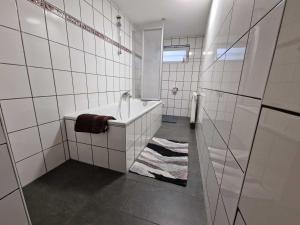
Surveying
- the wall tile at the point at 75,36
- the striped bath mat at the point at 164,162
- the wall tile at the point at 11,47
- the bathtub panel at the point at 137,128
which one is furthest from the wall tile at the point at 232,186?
the wall tile at the point at 75,36

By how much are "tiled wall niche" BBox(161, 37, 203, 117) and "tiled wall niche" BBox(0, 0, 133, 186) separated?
7.21 ft

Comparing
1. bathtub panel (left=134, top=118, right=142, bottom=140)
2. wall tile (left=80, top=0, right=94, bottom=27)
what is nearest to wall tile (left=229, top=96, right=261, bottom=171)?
bathtub panel (left=134, top=118, right=142, bottom=140)

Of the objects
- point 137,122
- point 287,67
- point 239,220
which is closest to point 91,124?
point 137,122

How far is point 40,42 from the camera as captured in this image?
4.14 feet

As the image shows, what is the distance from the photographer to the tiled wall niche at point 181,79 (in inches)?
141

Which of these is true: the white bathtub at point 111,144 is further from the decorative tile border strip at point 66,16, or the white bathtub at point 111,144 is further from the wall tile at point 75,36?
the decorative tile border strip at point 66,16

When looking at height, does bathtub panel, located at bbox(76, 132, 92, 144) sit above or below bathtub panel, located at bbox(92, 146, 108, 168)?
above

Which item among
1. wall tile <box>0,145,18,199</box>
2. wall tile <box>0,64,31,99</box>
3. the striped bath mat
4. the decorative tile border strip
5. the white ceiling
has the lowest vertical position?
the striped bath mat

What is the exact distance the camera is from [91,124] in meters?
1.40

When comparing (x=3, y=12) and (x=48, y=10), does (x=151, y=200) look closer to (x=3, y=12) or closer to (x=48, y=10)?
(x=3, y=12)

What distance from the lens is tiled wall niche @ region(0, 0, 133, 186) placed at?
108 cm

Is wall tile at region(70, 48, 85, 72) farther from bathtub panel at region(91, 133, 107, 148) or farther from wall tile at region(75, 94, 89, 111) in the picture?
bathtub panel at region(91, 133, 107, 148)

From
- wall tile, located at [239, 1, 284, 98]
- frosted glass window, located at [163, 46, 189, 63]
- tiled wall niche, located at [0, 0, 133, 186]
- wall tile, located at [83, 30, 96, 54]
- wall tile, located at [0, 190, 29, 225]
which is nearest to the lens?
wall tile, located at [239, 1, 284, 98]

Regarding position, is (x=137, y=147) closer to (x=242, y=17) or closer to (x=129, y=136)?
(x=129, y=136)
